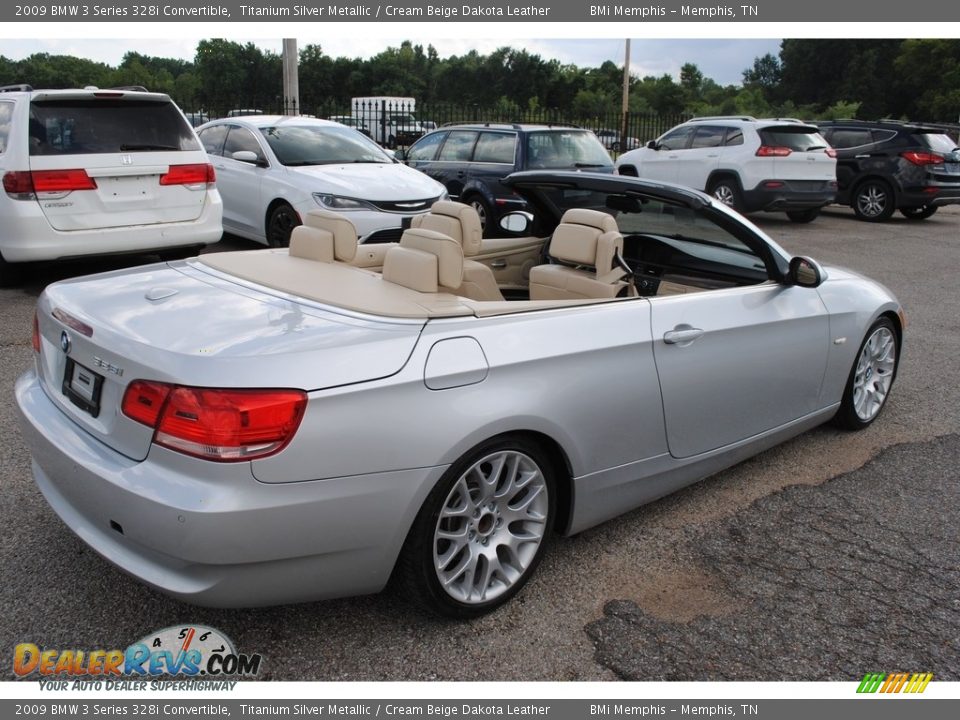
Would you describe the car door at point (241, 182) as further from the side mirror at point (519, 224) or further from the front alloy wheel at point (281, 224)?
the side mirror at point (519, 224)

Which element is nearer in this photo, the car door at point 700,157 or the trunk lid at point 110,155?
the trunk lid at point 110,155

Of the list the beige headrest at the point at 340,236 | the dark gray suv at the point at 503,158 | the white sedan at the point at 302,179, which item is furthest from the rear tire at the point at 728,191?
the beige headrest at the point at 340,236

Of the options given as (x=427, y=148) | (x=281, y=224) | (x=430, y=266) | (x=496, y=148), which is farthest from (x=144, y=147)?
(x=427, y=148)

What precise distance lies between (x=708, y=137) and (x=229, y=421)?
568 inches

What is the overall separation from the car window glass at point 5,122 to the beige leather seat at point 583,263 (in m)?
5.43

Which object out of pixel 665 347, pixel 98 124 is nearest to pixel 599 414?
pixel 665 347

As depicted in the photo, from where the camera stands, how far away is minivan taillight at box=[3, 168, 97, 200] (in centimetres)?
699

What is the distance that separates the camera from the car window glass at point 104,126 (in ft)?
23.4

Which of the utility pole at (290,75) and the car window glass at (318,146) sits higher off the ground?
the utility pole at (290,75)

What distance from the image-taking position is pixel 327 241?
3.71 m

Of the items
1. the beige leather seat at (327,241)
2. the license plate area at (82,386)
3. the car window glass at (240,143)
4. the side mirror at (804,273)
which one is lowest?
the license plate area at (82,386)

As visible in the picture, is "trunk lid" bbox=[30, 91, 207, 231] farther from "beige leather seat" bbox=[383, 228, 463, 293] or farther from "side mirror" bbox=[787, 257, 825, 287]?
"side mirror" bbox=[787, 257, 825, 287]

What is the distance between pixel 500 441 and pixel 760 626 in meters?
1.13

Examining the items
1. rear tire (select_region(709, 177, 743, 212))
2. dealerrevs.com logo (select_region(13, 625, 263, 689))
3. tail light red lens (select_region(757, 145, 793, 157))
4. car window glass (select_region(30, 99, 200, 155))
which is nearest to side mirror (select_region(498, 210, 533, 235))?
dealerrevs.com logo (select_region(13, 625, 263, 689))
